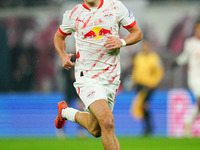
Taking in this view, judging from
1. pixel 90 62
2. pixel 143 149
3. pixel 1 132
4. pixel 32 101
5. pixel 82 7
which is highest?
pixel 82 7

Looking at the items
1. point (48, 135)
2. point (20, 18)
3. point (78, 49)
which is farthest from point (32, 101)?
point (78, 49)

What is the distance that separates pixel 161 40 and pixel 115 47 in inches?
415

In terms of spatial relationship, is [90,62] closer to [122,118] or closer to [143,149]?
[143,149]

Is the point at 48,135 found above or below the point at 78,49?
below

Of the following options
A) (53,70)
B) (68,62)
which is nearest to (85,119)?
(68,62)

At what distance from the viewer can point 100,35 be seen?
22.7 ft

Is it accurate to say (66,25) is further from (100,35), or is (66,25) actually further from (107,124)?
(107,124)

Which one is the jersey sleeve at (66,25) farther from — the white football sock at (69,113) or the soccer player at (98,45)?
Answer: the white football sock at (69,113)

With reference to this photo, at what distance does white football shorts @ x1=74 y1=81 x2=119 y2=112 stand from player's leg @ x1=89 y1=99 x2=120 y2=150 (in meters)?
0.19

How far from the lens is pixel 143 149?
9734mm

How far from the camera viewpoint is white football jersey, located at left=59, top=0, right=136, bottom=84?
6934 millimetres

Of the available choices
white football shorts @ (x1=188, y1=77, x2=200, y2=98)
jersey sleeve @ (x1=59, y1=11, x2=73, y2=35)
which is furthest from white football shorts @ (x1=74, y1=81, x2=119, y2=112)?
white football shorts @ (x1=188, y1=77, x2=200, y2=98)

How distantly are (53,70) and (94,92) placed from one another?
34.6ft

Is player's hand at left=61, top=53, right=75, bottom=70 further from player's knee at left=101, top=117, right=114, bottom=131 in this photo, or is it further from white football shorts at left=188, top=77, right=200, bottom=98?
white football shorts at left=188, top=77, right=200, bottom=98
